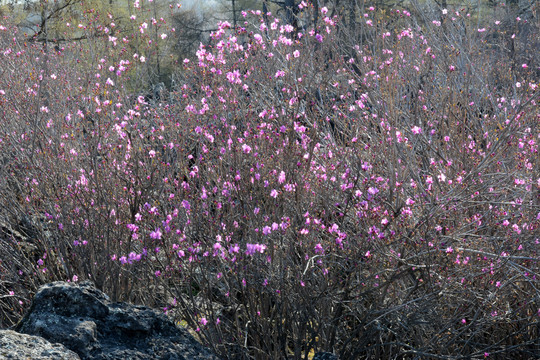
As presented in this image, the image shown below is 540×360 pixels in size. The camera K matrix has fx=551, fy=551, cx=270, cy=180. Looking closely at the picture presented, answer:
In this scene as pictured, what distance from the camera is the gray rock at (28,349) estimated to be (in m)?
2.04

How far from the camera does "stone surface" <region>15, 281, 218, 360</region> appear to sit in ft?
8.45

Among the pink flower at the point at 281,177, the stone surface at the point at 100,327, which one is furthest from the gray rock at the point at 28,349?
the pink flower at the point at 281,177

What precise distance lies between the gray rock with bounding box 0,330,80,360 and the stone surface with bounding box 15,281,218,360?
342 mm

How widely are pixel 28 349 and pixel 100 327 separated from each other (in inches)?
26.9

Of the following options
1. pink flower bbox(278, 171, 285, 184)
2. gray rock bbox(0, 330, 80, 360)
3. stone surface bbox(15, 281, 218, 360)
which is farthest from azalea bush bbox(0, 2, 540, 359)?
gray rock bbox(0, 330, 80, 360)

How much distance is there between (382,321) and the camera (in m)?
4.38

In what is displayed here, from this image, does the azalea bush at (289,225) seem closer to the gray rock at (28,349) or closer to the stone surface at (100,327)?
the stone surface at (100,327)

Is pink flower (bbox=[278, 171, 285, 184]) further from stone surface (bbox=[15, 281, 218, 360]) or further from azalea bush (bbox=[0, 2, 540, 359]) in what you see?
stone surface (bbox=[15, 281, 218, 360])

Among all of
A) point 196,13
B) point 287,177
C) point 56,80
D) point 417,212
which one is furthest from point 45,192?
point 196,13

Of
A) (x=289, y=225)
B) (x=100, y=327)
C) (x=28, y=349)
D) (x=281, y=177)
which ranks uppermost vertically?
(x=28, y=349)

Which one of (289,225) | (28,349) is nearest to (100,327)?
(28,349)

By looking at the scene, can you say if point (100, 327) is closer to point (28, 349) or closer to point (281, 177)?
point (28, 349)

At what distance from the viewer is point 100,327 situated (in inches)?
109

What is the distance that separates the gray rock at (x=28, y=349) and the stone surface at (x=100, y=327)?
342 millimetres
